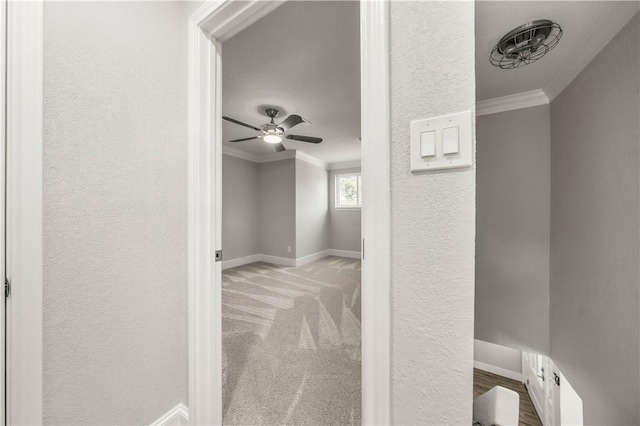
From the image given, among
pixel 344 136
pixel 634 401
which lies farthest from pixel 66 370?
pixel 344 136

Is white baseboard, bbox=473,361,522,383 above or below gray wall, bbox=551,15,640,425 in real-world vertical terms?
below

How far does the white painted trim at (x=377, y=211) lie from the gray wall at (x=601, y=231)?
53.8 inches

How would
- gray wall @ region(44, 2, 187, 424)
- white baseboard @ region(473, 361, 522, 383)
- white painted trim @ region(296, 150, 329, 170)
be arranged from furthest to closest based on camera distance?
1. white painted trim @ region(296, 150, 329, 170)
2. white baseboard @ region(473, 361, 522, 383)
3. gray wall @ region(44, 2, 187, 424)

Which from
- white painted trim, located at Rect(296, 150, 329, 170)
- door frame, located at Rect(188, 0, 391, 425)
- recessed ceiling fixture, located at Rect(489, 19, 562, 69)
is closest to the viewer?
door frame, located at Rect(188, 0, 391, 425)

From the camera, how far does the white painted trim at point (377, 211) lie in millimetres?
616

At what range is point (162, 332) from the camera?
42.4 inches

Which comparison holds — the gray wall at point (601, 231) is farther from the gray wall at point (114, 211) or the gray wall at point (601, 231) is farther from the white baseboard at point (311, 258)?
the white baseboard at point (311, 258)

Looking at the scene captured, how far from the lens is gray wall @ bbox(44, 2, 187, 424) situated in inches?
31.3

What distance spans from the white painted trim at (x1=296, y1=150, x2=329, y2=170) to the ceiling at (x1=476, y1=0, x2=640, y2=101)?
3695 mm

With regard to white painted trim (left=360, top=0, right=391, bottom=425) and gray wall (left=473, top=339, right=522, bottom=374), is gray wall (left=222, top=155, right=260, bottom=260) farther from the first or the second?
white painted trim (left=360, top=0, right=391, bottom=425)

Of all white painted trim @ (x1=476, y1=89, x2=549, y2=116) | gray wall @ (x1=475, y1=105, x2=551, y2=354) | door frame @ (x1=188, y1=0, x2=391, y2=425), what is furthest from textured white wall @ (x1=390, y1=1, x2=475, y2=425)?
white painted trim @ (x1=476, y1=89, x2=549, y2=116)

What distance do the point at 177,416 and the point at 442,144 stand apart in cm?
163

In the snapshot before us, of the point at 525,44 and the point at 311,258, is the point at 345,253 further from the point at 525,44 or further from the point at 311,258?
the point at 525,44

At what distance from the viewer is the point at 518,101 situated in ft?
6.19
